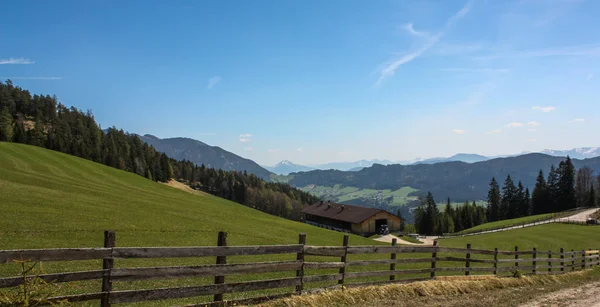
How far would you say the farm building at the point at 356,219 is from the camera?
78812 millimetres

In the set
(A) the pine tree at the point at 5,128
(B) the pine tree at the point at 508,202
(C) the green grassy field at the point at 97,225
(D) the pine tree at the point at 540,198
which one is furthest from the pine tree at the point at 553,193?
(A) the pine tree at the point at 5,128

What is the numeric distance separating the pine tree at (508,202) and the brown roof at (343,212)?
225ft

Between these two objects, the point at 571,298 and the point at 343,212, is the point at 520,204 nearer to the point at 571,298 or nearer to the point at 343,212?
the point at 343,212

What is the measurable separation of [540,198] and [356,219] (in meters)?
78.8

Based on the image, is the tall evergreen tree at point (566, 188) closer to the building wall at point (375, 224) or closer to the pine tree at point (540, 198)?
the pine tree at point (540, 198)

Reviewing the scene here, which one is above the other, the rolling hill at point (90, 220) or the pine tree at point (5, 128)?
the pine tree at point (5, 128)

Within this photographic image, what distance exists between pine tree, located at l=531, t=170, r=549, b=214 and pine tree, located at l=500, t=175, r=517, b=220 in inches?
228

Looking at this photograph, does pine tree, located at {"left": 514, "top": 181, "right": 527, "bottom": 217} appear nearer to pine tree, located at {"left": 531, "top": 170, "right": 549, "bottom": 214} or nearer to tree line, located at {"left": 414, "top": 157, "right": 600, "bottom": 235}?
tree line, located at {"left": 414, "top": 157, "right": 600, "bottom": 235}

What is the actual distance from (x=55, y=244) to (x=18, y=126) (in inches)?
4704

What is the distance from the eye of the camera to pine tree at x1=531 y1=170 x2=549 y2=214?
119 metres

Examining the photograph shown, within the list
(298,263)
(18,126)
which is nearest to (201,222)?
(298,263)

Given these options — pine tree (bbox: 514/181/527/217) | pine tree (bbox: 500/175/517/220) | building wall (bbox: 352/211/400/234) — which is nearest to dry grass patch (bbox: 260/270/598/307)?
building wall (bbox: 352/211/400/234)

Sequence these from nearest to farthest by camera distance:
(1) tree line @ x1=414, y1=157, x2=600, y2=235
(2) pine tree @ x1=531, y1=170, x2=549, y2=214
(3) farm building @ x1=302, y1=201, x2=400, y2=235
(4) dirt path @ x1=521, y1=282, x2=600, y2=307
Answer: (4) dirt path @ x1=521, y1=282, x2=600, y2=307 → (3) farm building @ x1=302, y1=201, x2=400, y2=235 → (1) tree line @ x1=414, y1=157, x2=600, y2=235 → (2) pine tree @ x1=531, y1=170, x2=549, y2=214

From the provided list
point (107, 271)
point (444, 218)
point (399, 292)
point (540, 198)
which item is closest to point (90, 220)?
point (107, 271)
